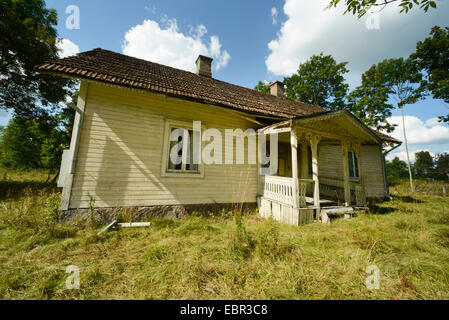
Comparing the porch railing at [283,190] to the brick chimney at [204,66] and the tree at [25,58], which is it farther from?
the tree at [25,58]

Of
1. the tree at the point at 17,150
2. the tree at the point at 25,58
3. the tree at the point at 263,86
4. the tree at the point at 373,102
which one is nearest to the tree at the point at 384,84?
the tree at the point at 373,102

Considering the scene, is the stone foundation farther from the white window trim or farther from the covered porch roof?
the covered porch roof

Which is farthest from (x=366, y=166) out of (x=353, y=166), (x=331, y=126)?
(x=331, y=126)

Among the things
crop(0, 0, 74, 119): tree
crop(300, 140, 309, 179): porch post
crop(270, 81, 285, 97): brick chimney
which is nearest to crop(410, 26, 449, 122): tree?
crop(270, 81, 285, 97): brick chimney

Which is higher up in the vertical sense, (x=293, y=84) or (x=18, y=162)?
(x=293, y=84)

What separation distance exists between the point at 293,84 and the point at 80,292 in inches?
1123

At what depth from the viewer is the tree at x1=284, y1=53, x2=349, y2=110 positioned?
21.3 meters

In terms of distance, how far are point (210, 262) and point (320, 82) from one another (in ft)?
88.5

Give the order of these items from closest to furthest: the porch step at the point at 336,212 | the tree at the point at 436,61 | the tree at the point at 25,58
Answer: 1. the porch step at the point at 336,212
2. the tree at the point at 25,58
3. the tree at the point at 436,61

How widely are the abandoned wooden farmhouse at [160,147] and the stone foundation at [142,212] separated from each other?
79 millimetres

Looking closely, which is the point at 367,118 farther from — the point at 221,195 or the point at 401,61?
the point at 221,195

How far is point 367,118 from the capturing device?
61.0ft

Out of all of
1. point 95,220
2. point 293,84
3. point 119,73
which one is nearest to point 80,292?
point 95,220

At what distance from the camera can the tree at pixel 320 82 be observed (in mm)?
21281
